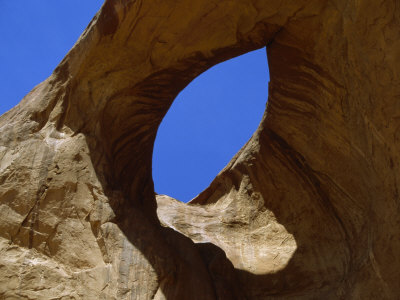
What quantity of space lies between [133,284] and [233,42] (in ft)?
7.55

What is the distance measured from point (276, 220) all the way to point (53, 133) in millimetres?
2622

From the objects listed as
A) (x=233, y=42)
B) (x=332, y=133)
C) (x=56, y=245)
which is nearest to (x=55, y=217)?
(x=56, y=245)

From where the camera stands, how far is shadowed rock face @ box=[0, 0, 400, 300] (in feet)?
13.2

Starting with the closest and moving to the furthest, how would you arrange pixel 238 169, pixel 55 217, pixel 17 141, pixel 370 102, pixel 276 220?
pixel 370 102 → pixel 55 217 → pixel 17 141 → pixel 276 220 → pixel 238 169

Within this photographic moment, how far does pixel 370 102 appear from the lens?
13.1 ft

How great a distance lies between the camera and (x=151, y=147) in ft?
17.7

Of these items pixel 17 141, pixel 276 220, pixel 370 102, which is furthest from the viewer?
pixel 276 220

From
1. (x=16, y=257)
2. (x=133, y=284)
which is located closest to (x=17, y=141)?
(x=16, y=257)

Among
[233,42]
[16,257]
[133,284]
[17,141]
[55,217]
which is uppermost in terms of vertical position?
[233,42]

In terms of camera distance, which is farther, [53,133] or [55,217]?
[53,133]

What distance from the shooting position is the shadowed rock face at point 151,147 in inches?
158

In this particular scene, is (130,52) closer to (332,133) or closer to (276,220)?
Answer: (332,133)

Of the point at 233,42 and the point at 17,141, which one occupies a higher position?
the point at 233,42

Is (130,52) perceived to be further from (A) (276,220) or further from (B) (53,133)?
(A) (276,220)
